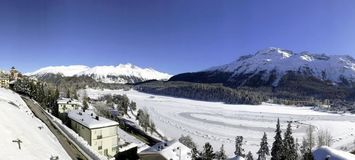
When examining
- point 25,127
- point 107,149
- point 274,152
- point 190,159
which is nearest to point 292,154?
point 274,152

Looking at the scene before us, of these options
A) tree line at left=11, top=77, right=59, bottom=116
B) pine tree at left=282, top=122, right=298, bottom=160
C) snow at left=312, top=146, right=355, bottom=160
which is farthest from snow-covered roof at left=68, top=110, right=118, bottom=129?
snow at left=312, top=146, right=355, bottom=160

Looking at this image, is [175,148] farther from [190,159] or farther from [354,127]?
[354,127]

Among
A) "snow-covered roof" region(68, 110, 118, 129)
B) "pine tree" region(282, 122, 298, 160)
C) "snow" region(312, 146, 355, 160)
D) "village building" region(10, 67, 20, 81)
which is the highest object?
"village building" region(10, 67, 20, 81)

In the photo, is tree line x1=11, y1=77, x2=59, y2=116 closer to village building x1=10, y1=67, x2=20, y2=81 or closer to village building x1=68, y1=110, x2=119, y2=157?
village building x1=68, y1=110, x2=119, y2=157

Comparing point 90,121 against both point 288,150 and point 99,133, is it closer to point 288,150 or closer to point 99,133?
point 99,133

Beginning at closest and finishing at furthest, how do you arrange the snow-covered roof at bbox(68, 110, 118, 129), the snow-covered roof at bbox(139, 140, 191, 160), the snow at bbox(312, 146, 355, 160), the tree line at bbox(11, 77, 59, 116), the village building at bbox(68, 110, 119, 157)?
the snow at bbox(312, 146, 355, 160)
the snow-covered roof at bbox(139, 140, 191, 160)
the village building at bbox(68, 110, 119, 157)
the snow-covered roof at bbox(68, 110, 118, 129)
the tree line at bbox(11, 77, 59, 116)

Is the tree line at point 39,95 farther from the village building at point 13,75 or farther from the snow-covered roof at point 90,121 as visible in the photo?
the village building at point 13,75

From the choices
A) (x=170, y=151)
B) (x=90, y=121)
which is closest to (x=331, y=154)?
(x=170, y=151)
